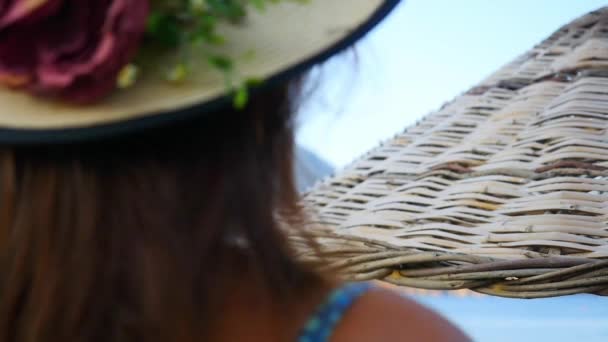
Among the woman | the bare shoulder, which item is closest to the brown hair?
the woman

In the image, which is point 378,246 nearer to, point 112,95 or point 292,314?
point 292,314

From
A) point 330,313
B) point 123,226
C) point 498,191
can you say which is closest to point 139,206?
point 123,226

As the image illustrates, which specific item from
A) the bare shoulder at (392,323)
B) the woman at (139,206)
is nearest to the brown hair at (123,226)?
the woman at (139,206)

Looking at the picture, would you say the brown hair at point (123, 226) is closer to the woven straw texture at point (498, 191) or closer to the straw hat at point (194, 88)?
the straw hat at point (194, 88)

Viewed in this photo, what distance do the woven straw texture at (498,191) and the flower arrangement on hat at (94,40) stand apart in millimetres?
243

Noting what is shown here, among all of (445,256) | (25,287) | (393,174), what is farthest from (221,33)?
(393,174)

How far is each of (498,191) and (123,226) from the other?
0.61m

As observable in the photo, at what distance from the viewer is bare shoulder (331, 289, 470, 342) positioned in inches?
22.1

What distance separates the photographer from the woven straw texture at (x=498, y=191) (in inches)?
33.6

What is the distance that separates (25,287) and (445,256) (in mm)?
488

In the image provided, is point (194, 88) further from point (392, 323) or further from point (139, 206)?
point (392, 323)

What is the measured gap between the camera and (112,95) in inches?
17.8

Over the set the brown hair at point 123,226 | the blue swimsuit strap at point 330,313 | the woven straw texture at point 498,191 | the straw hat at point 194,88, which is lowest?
the woven straw texture at point 498,191

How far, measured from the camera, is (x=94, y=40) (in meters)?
0.43
